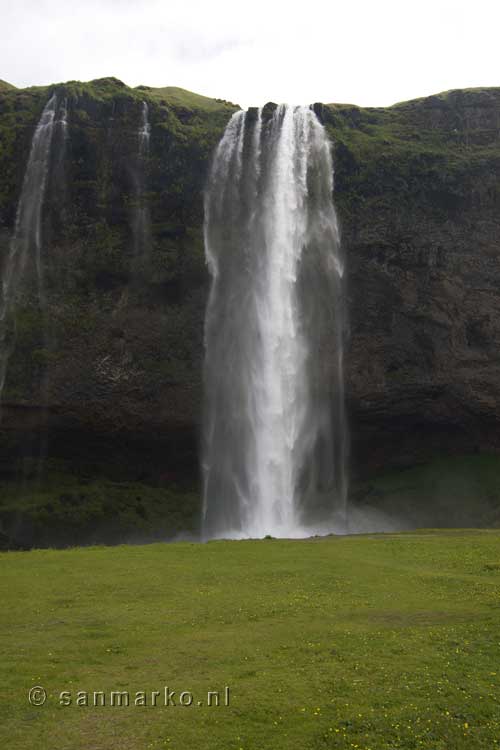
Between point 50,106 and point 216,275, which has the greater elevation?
point 50,106

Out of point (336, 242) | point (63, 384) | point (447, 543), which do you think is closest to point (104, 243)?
point (63, 384)

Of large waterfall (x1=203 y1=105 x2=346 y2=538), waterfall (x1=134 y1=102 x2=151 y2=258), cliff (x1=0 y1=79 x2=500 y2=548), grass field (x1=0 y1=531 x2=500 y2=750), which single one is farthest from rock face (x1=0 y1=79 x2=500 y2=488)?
grass field (x1=0 y1=531 x2=500 y2=750)

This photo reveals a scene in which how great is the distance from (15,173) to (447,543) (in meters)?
38.4

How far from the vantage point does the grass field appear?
10297mm

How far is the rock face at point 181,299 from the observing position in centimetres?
4822

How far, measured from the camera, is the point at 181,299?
49.5 meters

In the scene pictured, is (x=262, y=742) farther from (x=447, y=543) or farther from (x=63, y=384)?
(x=63, y=384)

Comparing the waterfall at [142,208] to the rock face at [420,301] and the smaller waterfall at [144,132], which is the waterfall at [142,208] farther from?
the rock face at [420,301]

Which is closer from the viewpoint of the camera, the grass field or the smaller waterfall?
the grass field

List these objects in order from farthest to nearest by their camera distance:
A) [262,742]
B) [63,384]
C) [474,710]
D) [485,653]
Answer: [63,384]
[485,653]
[474,710]
[262,742]

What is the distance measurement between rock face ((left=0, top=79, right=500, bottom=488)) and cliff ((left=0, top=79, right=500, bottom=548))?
0.09 metres

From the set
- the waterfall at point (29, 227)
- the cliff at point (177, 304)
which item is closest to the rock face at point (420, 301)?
the cliff at point (177, 304)

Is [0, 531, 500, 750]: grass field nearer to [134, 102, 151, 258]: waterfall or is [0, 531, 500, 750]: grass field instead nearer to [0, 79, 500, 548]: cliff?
[0, 79, 500, 548]: cliff

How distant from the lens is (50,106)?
5166 cm
